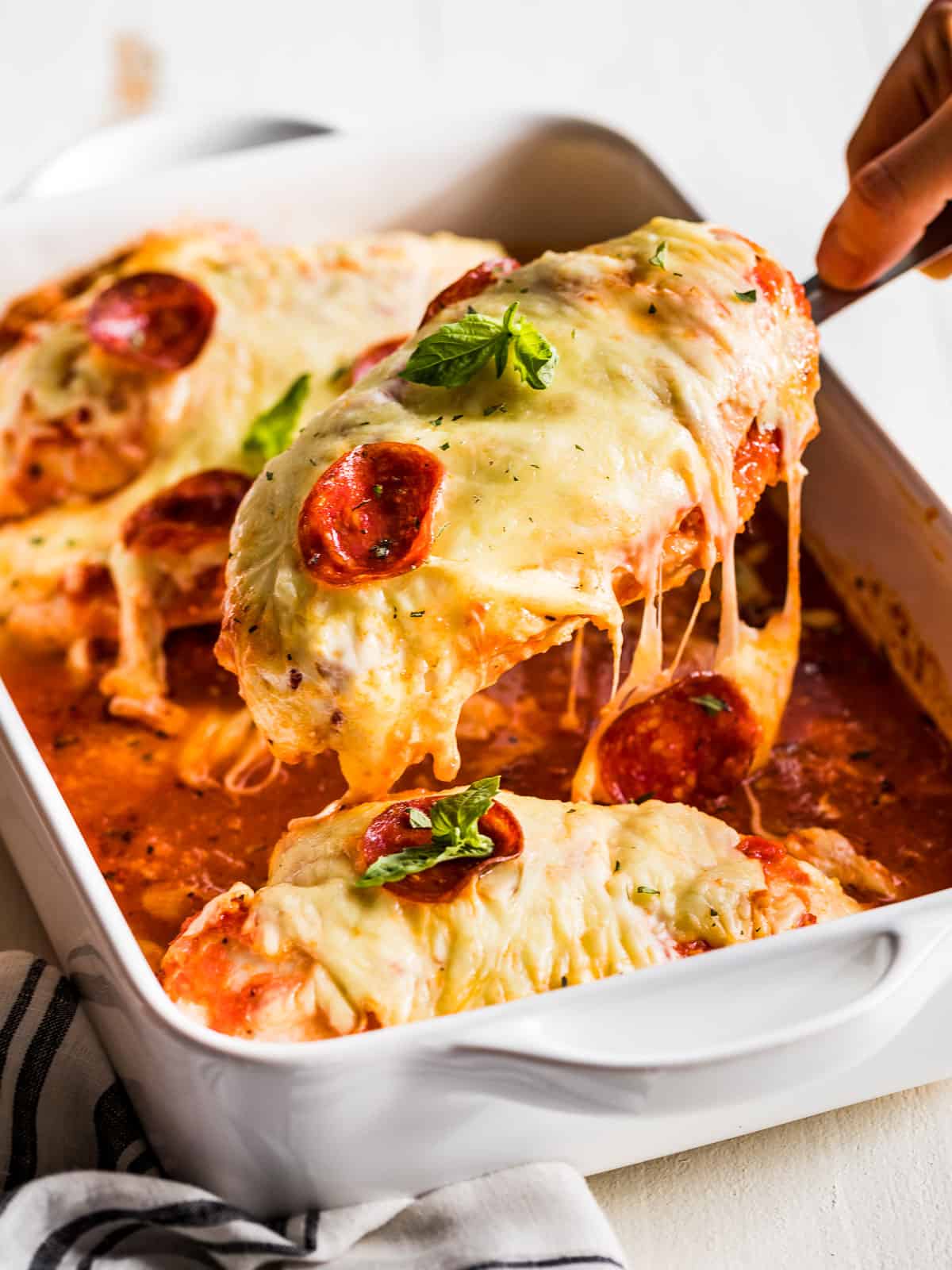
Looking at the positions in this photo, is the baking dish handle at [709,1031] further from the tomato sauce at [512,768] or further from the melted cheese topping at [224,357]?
the melted cheese topping at [224,357]

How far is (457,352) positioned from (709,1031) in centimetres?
113

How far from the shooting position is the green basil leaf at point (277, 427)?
11.6ft

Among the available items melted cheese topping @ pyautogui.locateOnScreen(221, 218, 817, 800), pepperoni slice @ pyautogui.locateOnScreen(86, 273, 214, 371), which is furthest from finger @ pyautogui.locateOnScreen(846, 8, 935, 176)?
pepperoni slice @ pyautogui.locateOnScreen(86, 273, 214, 371)

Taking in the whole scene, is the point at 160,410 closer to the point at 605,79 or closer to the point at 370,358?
the point at 370,358

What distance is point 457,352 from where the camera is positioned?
2721 mm

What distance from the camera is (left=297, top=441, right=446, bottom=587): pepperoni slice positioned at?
2.55 meters

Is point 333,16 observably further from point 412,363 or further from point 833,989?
point 833,989

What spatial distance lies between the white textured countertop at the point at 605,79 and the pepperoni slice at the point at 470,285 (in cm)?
133

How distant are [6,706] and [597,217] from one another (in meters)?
2.28

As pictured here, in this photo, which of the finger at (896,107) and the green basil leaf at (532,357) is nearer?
the green basil leaf at (532,357)

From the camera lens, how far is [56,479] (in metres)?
3.67

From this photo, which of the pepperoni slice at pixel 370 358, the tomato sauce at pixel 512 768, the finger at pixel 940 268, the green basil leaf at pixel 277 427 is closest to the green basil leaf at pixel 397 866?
the tomato sauce at pixel 512 768

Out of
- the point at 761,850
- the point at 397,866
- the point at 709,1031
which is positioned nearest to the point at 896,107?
the point at 761,850

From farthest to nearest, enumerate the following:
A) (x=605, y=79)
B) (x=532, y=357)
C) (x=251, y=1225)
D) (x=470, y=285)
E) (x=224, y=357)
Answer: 1. (x=605, y=79)
2. (x=224, y=357)
3. (x=470, y=285)
4. (x=532, y=357)
5. (x=251, y=1225)
